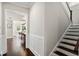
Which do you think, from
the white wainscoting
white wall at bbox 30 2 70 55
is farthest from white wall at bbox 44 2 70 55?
the white wainscoting

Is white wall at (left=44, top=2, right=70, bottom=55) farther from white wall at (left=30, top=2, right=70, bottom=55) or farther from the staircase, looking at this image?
the staircase

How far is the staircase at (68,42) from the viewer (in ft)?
8.46

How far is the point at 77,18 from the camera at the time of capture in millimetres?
2574

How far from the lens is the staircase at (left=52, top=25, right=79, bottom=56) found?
2.58m

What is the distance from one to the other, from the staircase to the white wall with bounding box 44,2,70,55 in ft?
0.54

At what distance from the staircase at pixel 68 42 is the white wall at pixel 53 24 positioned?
17 cm

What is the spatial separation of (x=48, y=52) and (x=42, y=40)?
1.19 feet

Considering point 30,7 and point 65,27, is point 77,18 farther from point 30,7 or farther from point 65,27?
point 30,7

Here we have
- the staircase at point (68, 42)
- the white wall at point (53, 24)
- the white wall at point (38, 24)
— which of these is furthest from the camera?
the white wall at point (38, 24)

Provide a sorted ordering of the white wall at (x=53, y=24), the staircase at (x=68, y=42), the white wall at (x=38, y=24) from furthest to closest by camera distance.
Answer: the white wall at (x=38, y=24)
the white wall at (x=53, y=24)
the staircase at (x=68, y=42)

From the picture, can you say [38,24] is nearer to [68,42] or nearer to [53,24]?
[53,24]

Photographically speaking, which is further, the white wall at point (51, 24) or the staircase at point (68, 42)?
the white wall at point (51, 24)

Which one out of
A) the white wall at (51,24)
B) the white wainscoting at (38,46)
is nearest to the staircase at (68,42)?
the white wall at (51,24)

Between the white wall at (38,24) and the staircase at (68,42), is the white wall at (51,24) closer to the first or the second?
the white wall at (38,24)
